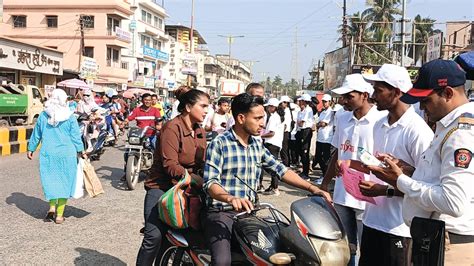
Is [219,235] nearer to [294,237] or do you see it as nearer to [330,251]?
[294,237]

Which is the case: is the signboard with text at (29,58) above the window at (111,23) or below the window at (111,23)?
below

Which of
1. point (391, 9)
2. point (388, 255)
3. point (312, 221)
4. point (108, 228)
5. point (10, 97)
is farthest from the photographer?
point (391, 9)

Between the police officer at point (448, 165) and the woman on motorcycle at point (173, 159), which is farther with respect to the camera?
the woman on motorcycle at point (173, 159)

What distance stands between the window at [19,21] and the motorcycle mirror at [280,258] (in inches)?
1959

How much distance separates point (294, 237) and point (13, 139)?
12.1 m

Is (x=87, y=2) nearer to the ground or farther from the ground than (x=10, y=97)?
farther from the ground

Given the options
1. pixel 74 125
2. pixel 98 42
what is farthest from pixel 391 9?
pixel 74 125

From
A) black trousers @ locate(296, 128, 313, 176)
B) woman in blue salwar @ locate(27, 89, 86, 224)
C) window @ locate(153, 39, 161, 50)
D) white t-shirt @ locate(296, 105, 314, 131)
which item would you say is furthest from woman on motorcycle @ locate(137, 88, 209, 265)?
window @ locate(153, 39, 161, 50)

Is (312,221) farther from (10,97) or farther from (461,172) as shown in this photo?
(10,97)

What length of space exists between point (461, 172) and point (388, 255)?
1131 millimetres

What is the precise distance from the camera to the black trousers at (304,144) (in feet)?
34.7

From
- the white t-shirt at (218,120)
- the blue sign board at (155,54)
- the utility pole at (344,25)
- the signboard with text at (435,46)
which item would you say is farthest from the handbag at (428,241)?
the blue sign board at (155,54)

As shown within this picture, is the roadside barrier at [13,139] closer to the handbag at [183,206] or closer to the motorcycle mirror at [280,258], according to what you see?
the handbag at [183,206]

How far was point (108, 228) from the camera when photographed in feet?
19.9
